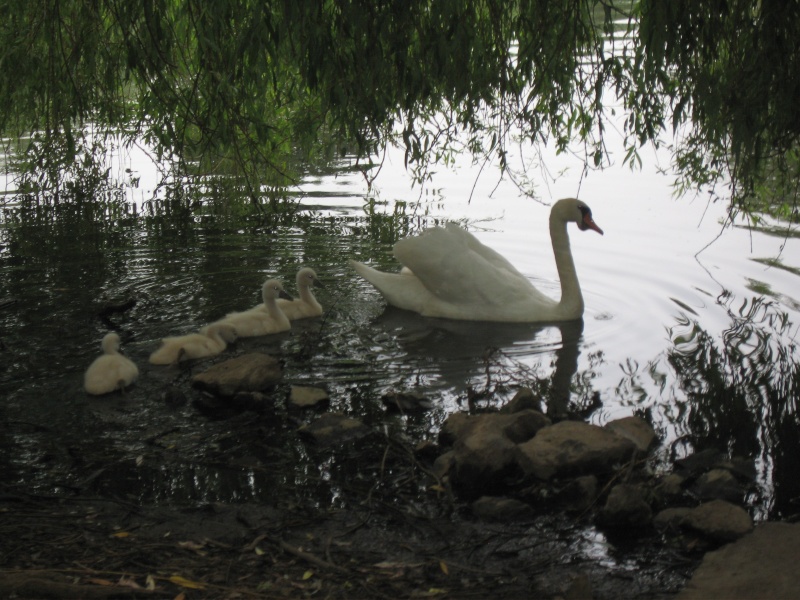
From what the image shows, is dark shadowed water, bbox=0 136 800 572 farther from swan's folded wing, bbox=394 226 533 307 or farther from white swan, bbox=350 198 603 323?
swan's folded wing, bbox=394 226 533 307

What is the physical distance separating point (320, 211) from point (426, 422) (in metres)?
6.81

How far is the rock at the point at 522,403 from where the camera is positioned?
592cm

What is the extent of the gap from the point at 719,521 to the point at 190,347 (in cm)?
380

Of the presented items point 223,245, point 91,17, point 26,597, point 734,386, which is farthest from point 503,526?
point 223,245

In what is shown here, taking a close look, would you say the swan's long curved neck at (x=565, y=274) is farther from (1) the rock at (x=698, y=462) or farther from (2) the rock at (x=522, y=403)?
(1) the rock at (x=698, y=462)

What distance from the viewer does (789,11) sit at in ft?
17.8

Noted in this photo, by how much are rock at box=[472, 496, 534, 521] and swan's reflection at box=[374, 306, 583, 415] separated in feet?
Answer: 4.41

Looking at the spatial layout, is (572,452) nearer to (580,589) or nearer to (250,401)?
(580,589)

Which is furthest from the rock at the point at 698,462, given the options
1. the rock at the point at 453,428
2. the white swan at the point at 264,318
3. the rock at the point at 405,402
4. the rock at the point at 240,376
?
the white swan at the point at 264,318

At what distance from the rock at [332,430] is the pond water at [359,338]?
0.13 m

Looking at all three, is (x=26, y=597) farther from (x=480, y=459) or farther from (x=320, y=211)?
(x=320, y=211)

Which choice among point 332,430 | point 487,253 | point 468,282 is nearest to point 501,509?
point 332,430

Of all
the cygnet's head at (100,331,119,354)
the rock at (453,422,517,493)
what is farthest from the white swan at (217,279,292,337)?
the rock at (453,422,517,493)

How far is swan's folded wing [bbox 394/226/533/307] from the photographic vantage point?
324 inches
